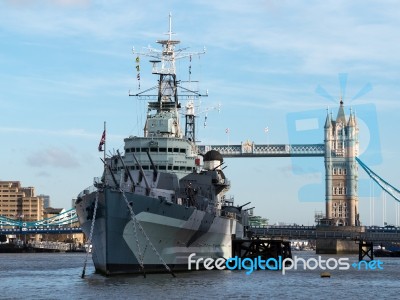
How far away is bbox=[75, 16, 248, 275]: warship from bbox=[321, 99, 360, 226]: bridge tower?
9591 cm

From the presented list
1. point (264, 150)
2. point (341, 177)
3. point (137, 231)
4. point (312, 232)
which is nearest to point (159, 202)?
point (137, 231)

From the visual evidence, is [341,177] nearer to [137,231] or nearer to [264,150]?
[264,150]

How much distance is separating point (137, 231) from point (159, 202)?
2.10 m

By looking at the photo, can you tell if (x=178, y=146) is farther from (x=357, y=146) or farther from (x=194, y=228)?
(x=357, y=146)

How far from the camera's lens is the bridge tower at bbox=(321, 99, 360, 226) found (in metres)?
165

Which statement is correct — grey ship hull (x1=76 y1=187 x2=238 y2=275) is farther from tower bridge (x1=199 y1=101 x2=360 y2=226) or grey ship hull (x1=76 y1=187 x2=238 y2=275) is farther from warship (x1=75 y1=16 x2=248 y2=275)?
tower bridge (x1=199 y1=101 x2=360 y2=226)

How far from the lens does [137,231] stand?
50594 mm

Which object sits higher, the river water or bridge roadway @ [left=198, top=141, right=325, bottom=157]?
bridge roadway @ [left=198, top=141, right=325, bottom=157]

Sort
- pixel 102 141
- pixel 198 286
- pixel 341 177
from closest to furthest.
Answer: pixel 198 286, pixel 102 141, pixel 341 177

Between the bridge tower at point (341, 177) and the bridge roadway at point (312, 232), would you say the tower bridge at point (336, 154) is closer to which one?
the bridge tower at point (341, 177)

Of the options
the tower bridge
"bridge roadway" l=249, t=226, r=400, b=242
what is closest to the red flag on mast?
"bridge roadway" l=249, t=226, r=400, b=242

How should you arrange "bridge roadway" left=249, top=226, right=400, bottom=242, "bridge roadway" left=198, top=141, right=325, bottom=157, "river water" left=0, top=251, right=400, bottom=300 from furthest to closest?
"bridge roadway" left=198, top=141, right=325, bottom=157 < "bridge roadway" left=249, top=226, right=400, bottom=242 < "river water" left=0, top=251, right=400, bottom=300

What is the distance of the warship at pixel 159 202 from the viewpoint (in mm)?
50094

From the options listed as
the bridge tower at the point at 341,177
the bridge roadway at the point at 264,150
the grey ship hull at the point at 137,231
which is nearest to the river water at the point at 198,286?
the grey ship hull at the point at 137,231
